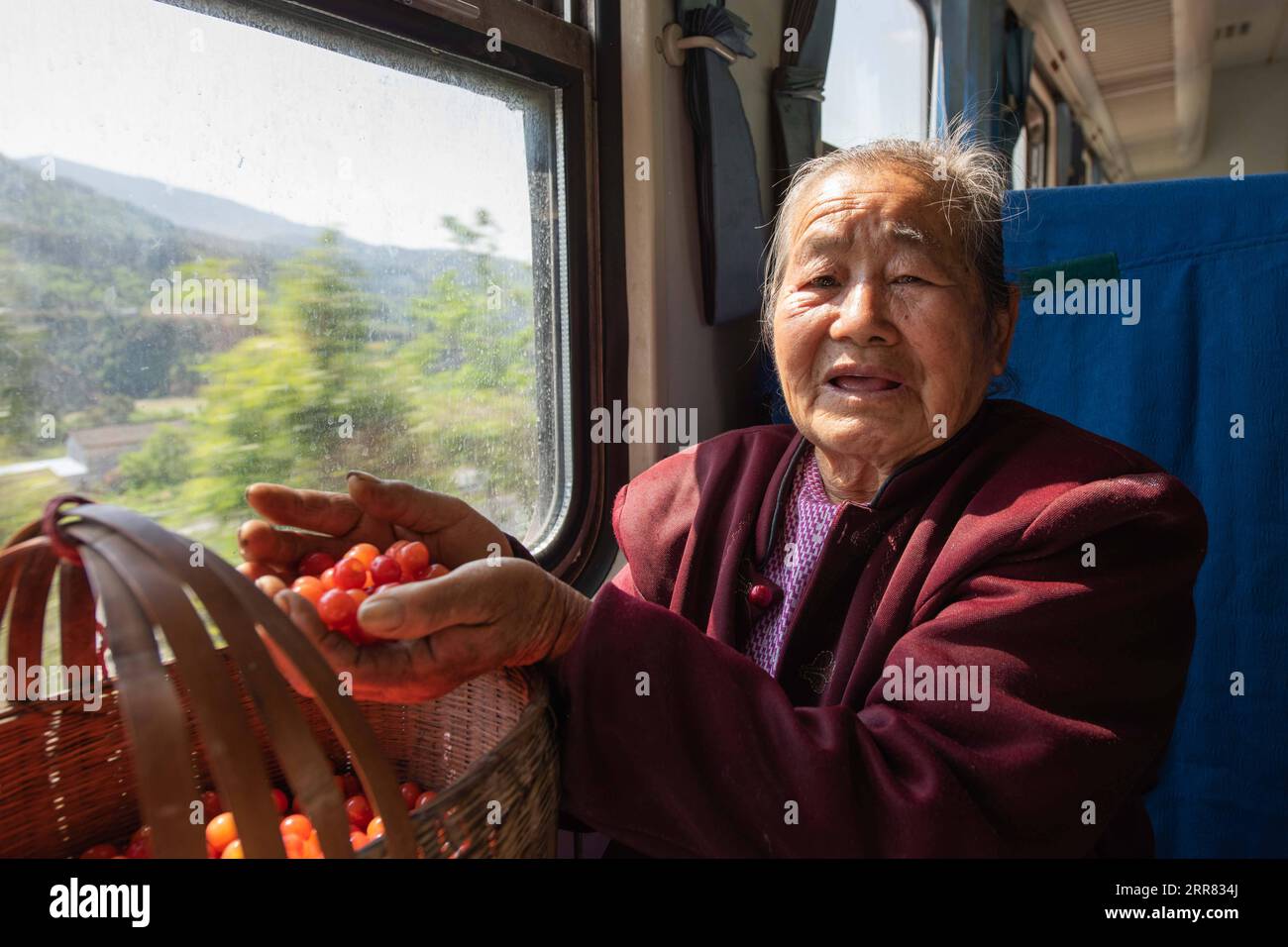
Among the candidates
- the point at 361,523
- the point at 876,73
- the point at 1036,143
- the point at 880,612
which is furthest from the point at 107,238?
the point at 1036,143

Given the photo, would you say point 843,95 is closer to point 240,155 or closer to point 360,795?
point 240,155

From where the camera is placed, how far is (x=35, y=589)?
0.90 metres

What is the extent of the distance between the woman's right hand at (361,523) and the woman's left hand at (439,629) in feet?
0.88

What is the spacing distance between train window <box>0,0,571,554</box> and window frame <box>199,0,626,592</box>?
46mm

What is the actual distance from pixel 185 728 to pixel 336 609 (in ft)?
0.58

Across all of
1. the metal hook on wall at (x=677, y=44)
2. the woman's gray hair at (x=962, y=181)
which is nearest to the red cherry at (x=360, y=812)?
the woman's gray hair at (x=962, y=181)

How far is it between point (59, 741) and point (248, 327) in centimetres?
68

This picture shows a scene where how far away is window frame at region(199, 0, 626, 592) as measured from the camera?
72.9 inches

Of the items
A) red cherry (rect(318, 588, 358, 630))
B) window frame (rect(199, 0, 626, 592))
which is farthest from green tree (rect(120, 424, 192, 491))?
window frame (rect(199, 0, 626, 592))

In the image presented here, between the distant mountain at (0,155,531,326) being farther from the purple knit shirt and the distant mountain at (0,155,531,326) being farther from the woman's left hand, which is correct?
the purple knit shirt

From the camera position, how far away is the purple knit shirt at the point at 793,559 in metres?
1.37

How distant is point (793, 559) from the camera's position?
4.66 ft

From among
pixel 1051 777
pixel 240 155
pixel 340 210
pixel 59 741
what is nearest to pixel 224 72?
pixel 240 155

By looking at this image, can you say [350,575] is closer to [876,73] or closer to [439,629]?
[439,629]
